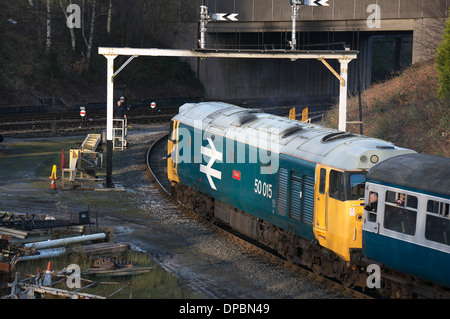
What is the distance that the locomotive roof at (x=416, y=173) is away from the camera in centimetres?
1246

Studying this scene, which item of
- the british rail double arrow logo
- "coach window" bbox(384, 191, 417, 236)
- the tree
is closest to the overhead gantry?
the british rail double arrow logo

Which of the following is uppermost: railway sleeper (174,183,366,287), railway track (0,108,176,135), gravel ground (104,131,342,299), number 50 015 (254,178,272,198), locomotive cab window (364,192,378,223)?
locomotive cab window (364,192,378,223)

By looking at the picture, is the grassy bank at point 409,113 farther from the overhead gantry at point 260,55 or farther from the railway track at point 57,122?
the railway track at point 57,122

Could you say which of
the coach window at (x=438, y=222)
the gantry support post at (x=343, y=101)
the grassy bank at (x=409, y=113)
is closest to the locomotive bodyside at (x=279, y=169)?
the coach window at (x=438, y=222)

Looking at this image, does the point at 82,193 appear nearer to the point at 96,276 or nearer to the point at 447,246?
the point at 96,276

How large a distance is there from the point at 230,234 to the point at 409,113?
15.4m

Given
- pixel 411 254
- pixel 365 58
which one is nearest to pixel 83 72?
pixel 365 58

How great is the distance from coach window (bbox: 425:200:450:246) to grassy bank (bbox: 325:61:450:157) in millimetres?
13967

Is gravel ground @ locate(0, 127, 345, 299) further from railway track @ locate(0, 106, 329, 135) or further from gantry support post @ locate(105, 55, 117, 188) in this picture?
railway track @ locate(0, 106, 329, 135)

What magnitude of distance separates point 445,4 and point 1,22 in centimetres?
3088

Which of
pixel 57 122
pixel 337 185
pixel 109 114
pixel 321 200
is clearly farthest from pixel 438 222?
pixel 57 122

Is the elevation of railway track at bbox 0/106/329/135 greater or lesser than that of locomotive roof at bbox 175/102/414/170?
lesser

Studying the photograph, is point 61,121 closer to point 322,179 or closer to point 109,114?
point 109,114

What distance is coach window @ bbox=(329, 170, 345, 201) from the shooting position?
1435cm
